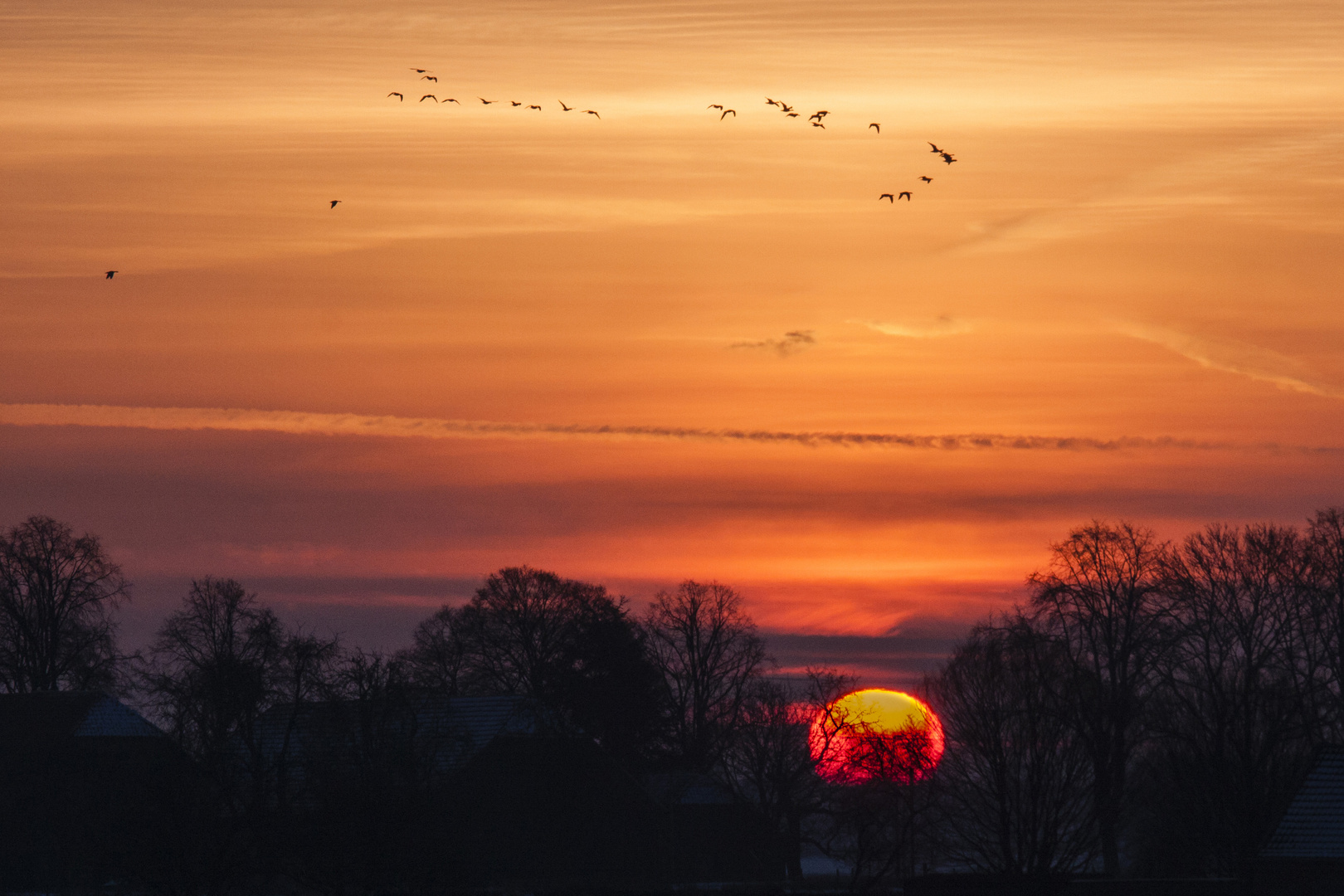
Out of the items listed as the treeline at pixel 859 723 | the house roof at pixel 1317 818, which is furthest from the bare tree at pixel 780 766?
the house roof at pixel 1317 818

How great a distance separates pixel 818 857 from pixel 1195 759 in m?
102

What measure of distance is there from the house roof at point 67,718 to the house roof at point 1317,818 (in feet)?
154

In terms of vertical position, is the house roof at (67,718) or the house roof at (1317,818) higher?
the house roof at (67,718)

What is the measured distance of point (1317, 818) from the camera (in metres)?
50.0

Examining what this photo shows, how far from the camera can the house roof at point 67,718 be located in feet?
244

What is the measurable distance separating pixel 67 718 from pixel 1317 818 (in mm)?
53350

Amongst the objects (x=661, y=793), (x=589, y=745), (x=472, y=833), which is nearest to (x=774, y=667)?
(x=661, y=793)

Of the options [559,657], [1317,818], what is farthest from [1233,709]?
[559,657]

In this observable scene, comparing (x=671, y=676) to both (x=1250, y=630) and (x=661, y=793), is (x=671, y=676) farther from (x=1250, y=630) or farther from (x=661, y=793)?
(x=1250, y=630)

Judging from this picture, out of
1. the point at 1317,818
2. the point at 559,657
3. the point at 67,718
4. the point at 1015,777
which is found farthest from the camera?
the point at 559,657

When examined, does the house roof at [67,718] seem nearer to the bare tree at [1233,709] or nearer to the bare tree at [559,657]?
the bare tree at [559,657]

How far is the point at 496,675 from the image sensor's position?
9606 cm

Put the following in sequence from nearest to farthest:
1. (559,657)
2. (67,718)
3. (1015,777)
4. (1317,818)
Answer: (1015,777), (1317,818), (67,718), (559,657)

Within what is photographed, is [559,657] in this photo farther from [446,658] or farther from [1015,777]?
[1015,777]
